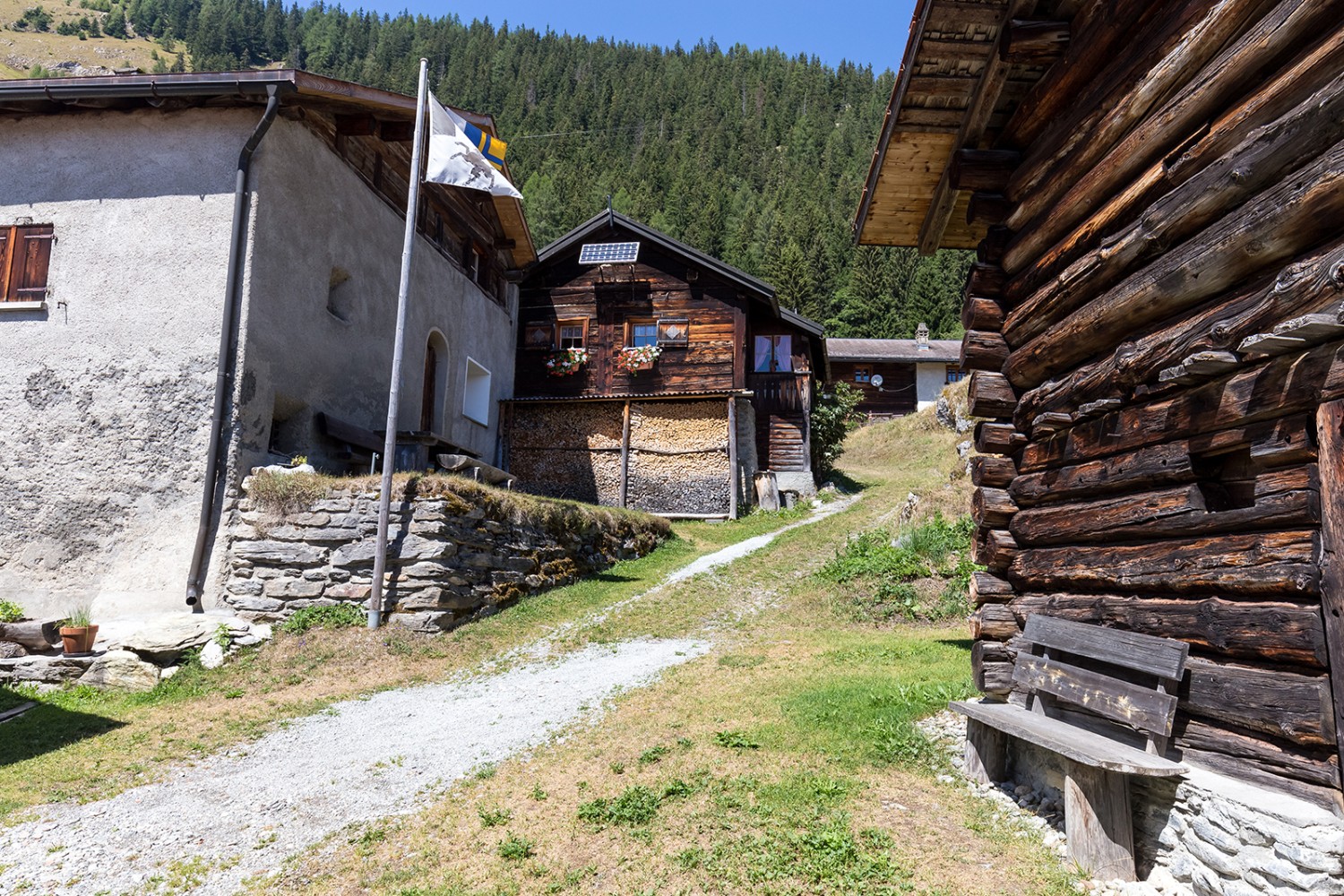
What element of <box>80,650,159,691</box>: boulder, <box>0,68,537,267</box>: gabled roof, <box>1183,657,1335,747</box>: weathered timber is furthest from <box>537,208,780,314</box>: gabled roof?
<box>1183,657,1335,747</box>: weathered timber

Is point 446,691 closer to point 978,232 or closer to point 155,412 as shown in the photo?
point 155,412

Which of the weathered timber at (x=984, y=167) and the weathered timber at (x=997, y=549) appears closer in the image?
the weathered timber at (x=997, y=549)

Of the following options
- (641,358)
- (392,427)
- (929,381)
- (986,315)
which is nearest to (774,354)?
(641,358)

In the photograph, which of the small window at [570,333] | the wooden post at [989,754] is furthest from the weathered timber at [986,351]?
the small window at [570,333]

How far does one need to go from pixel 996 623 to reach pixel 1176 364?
232 cm

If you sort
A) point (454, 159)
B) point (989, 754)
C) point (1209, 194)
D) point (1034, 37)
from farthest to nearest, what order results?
1. point (454, 159)
2. point (989, 754)
3. point (1034, 37)
4. point (1209, 194)

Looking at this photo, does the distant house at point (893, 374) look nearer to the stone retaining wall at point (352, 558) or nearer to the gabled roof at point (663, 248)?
the gabled roof at point (663, 248)

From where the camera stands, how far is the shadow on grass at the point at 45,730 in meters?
7.00

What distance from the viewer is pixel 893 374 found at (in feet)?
144

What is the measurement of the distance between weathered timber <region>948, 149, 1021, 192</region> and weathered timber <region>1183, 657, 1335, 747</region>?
365 centimetres

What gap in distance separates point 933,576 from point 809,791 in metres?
7.74

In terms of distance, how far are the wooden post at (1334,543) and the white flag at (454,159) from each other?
403 inches

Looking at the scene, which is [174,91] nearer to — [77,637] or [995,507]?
[77,637]

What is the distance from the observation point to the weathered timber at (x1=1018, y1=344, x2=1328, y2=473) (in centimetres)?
341
